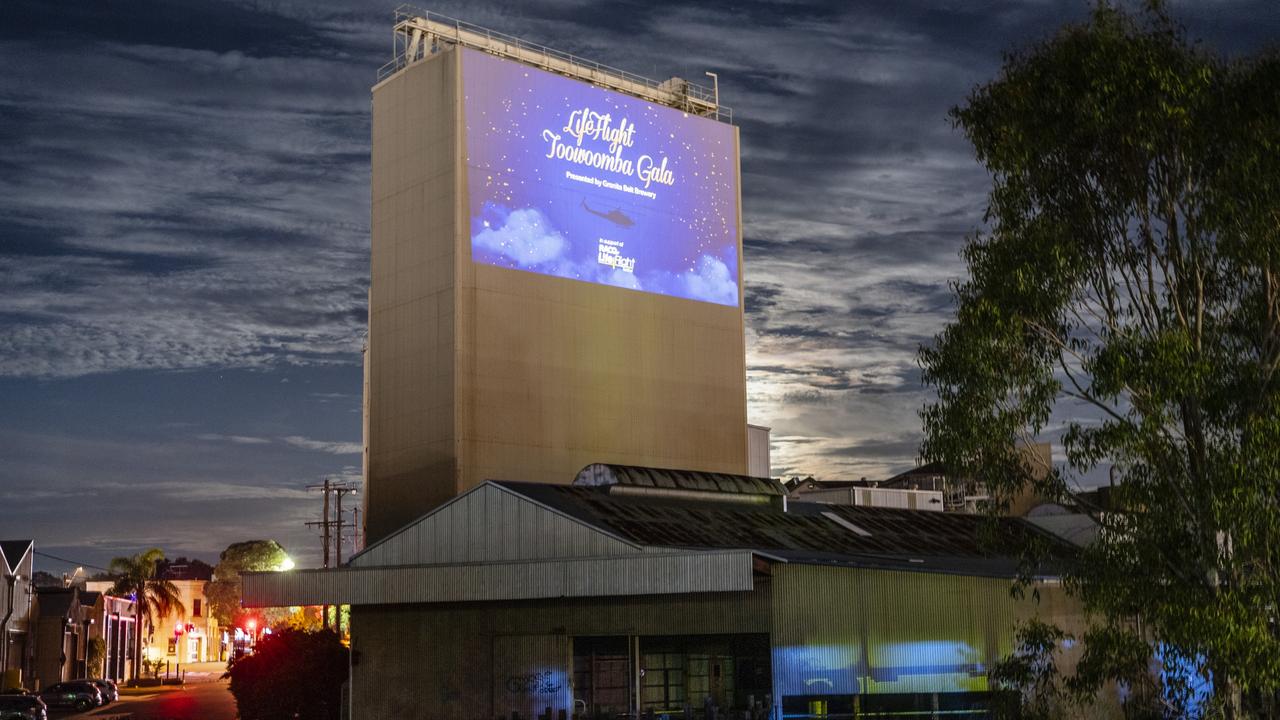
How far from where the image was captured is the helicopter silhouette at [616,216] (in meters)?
76.2

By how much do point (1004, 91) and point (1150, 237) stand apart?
14.6ft

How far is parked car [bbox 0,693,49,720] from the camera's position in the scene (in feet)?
183

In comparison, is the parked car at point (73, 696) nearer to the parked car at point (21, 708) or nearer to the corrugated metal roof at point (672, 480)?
the parked car at point (21, 708)

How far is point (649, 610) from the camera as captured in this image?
43281 mm

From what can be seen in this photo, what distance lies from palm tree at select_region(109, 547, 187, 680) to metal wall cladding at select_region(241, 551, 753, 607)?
77302 millimetres

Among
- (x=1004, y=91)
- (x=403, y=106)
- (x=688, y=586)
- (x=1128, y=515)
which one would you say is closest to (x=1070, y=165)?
(x=1004, y=91)

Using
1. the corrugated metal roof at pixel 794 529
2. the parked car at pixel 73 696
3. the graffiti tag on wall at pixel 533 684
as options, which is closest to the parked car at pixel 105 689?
the parked car at pixel 73 696

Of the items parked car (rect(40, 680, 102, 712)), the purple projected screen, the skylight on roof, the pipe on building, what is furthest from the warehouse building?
the pipe on building

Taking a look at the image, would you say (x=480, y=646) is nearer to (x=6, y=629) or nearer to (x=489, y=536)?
(x=489, y=536)

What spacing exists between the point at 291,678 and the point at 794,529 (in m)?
19.2

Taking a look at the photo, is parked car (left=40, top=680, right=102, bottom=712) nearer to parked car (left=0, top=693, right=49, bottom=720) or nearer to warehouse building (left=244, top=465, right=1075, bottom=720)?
parked car (left=0, top=693, right=49, bottom=720)

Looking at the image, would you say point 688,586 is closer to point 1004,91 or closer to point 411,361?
point 1004,91

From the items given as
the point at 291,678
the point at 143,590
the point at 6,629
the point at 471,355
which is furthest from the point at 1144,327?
the point at 143,590

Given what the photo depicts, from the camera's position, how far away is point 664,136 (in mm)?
81875
